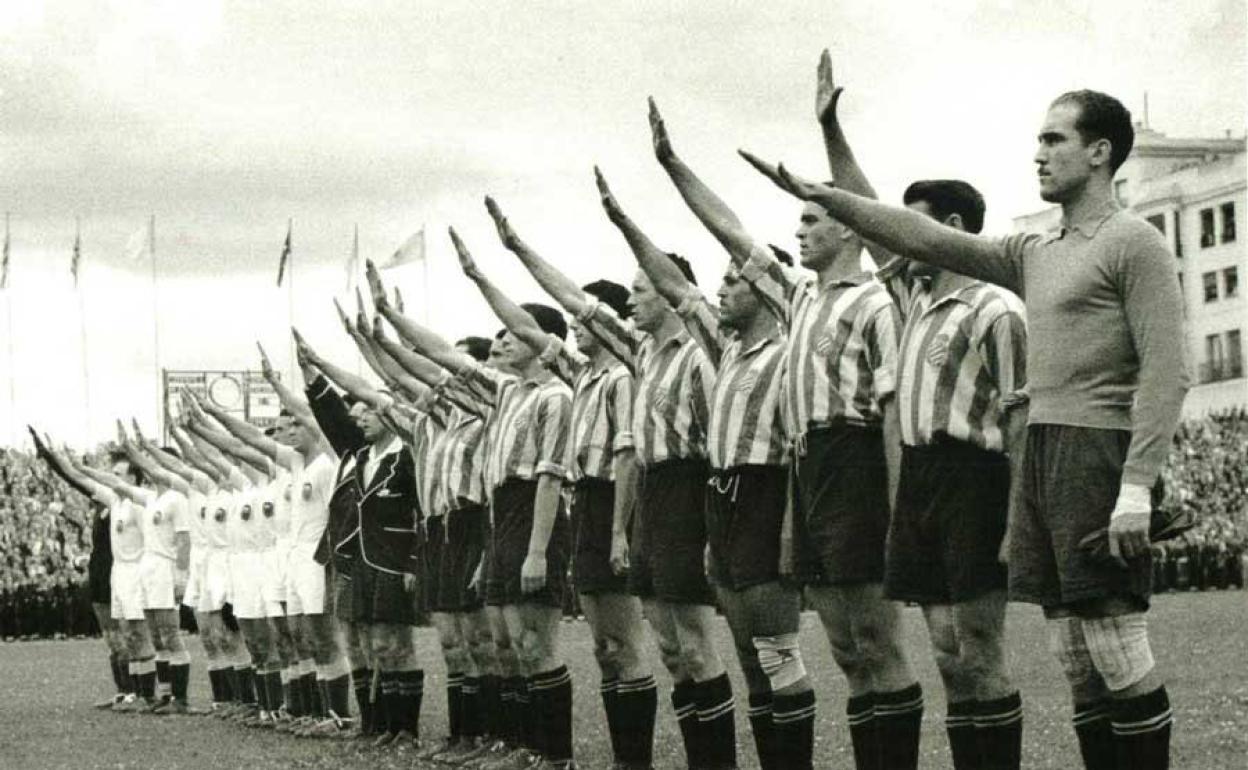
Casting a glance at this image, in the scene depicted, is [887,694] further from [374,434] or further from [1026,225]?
[1026,225]

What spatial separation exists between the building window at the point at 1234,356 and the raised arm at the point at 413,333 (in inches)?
2639

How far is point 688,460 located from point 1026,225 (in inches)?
2751

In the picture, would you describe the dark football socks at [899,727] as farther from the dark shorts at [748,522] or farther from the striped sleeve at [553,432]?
the striped sleeve at [553,432]

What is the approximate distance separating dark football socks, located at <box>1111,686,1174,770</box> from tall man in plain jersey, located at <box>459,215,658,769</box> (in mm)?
4440

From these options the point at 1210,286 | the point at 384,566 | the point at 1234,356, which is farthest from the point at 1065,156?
the point at 1210,286

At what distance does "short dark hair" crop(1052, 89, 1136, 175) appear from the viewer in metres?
6.71

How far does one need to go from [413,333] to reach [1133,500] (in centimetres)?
811

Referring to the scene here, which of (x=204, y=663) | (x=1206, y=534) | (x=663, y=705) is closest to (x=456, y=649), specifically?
(x=663, y=705)

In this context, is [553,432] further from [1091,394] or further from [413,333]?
[1091,394]

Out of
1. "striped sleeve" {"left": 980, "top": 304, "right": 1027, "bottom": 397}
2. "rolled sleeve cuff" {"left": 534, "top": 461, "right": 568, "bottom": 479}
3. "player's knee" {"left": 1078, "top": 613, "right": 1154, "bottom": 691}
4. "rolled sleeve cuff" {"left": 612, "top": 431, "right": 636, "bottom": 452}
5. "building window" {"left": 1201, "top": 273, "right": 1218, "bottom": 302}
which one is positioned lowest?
"player's knee" {"left": 1078, "top": 613, "right": 1154, "bottom": 691}

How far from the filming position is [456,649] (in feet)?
45.0

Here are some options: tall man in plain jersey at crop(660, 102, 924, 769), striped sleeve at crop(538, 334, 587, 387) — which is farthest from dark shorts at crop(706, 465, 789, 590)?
striped sleeve at crop(538, 334, 587, 387)

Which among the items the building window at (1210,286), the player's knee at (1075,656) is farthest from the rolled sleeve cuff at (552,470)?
the building window at (1210,286)

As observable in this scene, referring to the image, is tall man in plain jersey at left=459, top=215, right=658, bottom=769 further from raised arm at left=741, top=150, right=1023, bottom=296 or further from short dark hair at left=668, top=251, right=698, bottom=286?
raised arm at left=741, top=150, right=1023, bottom=296
